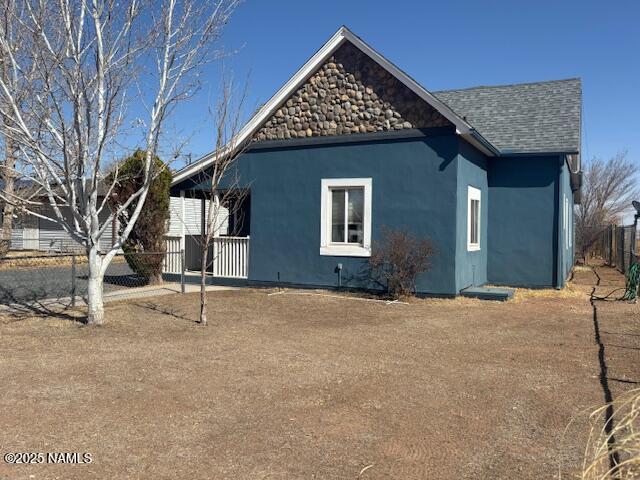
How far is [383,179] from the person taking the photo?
12.8 m

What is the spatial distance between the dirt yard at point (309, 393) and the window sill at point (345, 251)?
3195mm

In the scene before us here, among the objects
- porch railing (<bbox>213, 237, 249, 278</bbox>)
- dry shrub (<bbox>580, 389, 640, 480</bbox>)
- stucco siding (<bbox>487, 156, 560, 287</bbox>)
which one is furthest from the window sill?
dry shrub (<bbox>580, 389, 640, 480</bbox>)

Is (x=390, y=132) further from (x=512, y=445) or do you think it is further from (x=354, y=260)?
(x=512, y=445)

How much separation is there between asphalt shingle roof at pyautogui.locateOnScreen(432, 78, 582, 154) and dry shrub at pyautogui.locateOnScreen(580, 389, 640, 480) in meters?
10.4

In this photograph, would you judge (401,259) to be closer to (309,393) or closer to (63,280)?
(309,393)

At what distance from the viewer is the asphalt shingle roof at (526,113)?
46.6 ft

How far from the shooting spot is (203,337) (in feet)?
26.6

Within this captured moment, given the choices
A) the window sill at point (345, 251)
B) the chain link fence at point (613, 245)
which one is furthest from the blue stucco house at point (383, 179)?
the chain link fence at point (613, 245)

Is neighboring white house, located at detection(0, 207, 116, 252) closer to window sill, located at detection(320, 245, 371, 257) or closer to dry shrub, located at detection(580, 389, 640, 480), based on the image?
window sill, located at detection(320, 245, 371, 257)

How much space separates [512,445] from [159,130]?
22.8 feet

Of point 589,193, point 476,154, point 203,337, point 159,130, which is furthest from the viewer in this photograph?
point 589,193

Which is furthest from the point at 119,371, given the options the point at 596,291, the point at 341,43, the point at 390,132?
the point at 596,291

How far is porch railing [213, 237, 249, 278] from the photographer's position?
14586 millimetres

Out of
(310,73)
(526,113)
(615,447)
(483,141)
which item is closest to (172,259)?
(310,73)
